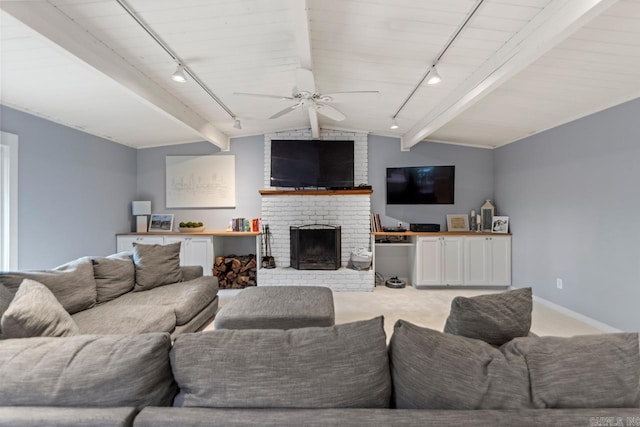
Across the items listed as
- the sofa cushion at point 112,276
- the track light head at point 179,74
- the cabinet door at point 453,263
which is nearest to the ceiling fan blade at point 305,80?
the track light head at point 179,74

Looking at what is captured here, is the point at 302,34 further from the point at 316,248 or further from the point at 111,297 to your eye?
the point at 316,248

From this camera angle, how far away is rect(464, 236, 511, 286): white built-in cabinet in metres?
4.60

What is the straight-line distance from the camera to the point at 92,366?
907 millimetres

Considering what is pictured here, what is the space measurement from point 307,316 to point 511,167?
421 cm

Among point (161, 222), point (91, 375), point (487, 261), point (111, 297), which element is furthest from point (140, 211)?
point (487, 261)

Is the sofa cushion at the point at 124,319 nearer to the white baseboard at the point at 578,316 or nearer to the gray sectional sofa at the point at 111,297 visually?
the gray sectional sofa at the point at 111,297

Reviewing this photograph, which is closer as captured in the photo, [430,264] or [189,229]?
[430,264]

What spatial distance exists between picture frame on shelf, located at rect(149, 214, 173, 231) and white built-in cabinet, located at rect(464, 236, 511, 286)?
505 cm

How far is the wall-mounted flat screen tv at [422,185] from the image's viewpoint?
5125 mm

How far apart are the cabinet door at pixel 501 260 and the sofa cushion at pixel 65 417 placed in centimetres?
503

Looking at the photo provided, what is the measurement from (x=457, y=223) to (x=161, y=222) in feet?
17.2

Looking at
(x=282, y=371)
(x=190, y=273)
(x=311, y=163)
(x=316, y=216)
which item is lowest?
(x=190, y=273)

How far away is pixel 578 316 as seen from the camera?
3.40 metres

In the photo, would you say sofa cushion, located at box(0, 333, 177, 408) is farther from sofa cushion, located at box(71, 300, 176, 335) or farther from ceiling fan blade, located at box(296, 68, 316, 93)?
ceiling fan blade, located at box(296, 68, 316, 93)
